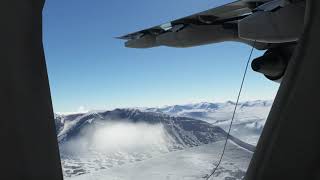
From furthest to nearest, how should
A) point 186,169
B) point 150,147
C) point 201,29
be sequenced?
point 150,147 → point 186,169 → point 201,29

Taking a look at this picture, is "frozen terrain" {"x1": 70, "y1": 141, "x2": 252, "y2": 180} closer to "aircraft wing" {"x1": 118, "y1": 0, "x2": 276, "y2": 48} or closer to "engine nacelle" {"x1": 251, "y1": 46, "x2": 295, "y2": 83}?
"aircraft wing" {"x1": 118, "y1": 0, "x2": 276, "y2": 48}

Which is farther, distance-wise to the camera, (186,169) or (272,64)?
(186,169)

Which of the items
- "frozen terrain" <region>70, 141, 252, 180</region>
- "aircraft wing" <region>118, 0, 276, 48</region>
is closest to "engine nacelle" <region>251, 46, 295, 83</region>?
"aircraft wing" <region>118, 0, 276, 48</region>

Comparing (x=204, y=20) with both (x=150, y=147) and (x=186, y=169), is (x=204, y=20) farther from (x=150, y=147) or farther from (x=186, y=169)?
(x=150, y=147)

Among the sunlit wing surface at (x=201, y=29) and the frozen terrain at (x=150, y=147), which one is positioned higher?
the sunlit wing surface at (x=201, y=29)

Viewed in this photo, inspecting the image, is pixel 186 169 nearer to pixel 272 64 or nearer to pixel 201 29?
pixel 201 29

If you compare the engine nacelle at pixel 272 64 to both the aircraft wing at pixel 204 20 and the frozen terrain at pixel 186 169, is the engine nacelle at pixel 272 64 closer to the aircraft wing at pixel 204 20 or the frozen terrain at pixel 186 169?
the aircraft wing at pixel 204 20

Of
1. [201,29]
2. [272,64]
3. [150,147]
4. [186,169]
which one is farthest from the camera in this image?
[150,147]

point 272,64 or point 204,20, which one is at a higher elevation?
point 204,20

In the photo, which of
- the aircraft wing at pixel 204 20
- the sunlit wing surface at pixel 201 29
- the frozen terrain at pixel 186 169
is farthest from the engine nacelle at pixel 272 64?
the frozen terrain at pixel 186 169

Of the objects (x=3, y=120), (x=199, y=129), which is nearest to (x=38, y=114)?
(x=3, y=120)

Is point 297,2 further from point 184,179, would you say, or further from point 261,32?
point 184,179

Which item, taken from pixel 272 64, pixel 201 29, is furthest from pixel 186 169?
pixel 272 64
